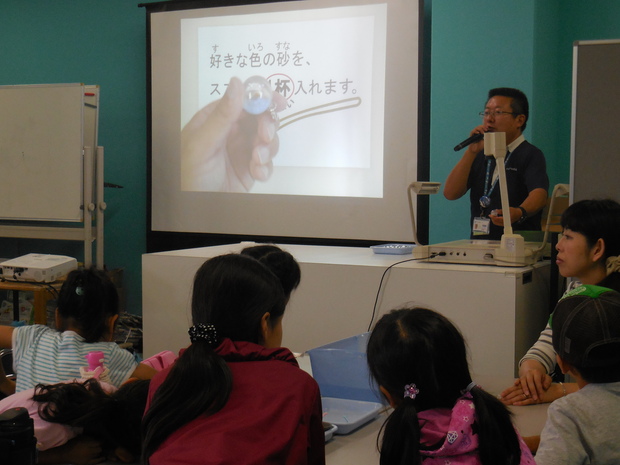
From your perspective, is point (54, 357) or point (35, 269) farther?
point (35, 269)

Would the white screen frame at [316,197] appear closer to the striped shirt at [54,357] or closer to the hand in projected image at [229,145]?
the hand in projected image at [229,145]

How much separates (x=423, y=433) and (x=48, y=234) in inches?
148

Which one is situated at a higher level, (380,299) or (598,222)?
(598,222)

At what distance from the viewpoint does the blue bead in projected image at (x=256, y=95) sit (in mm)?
4348

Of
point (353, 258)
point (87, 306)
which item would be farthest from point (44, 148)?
point (87, 306)

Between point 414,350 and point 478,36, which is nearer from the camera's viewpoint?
point 414,350

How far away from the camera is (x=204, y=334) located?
115 centimetres

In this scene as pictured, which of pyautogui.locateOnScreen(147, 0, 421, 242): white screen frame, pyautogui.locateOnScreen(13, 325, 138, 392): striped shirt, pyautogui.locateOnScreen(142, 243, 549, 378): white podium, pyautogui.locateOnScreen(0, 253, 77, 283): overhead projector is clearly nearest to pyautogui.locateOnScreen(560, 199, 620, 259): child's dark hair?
pyautogui.locateOnScreen(142, 243, 549, 378): white podium

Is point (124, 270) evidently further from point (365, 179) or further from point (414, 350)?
point (414, 350)

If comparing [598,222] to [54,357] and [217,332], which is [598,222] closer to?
[217,332]

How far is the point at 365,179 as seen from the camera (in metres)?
4.11

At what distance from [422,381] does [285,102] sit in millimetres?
3439

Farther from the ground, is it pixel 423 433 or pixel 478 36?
pixel 478 36

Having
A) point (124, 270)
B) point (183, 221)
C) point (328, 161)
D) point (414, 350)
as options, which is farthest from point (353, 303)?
point (124, 270)
